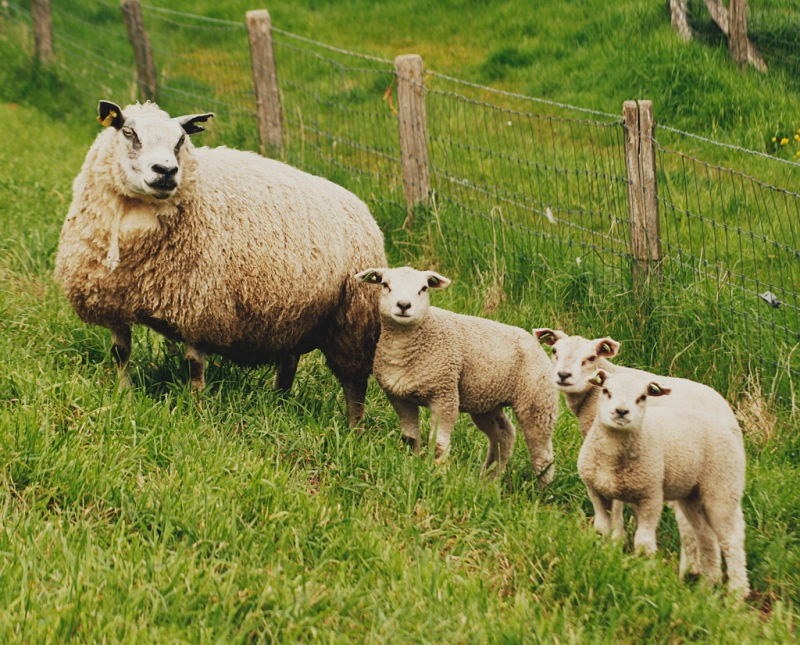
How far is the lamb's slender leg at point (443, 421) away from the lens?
462cm

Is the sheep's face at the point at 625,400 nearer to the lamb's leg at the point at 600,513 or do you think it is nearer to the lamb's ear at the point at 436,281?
the lamb's leg at the point at 600,513

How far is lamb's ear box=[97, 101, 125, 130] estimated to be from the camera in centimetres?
459

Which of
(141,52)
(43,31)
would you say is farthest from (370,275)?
(43,31)

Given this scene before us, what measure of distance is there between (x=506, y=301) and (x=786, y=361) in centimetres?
190

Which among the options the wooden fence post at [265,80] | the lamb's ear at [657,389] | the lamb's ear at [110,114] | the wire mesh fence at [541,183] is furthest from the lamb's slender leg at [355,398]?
the wooden fence post at [265,80]

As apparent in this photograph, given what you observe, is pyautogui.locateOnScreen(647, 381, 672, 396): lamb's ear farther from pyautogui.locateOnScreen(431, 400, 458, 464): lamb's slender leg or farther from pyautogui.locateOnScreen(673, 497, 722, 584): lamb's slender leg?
pyautogui.locateOnScreen(431, 400, 458, 464): lamb's slender leg

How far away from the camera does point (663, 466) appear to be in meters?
3.97

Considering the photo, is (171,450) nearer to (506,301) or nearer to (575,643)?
(575,643)

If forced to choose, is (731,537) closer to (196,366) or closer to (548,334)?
(548,334)

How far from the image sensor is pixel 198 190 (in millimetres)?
4938

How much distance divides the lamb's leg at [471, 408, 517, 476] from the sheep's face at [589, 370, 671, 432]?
42.2 inches

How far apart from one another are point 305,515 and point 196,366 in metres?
1.39

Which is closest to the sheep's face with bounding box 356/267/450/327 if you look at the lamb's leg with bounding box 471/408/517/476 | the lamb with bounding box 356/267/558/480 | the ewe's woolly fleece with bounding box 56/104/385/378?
the lamb with bounding box 356/267/558/480

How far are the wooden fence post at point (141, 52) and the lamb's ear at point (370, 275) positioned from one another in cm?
693
